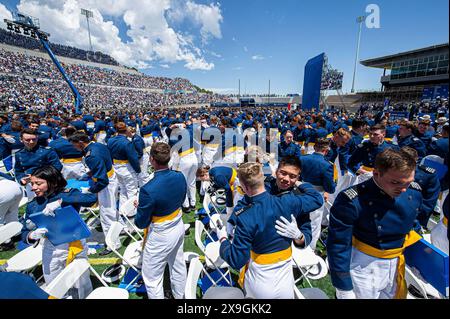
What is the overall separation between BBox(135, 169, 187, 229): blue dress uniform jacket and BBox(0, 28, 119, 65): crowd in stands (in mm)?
56935

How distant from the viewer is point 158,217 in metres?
2.63

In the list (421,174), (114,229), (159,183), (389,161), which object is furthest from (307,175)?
(114,229)

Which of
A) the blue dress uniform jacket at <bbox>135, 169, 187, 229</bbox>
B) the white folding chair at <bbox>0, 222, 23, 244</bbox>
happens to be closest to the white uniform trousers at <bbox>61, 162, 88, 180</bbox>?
the white folding chair at <bbox>0, 222, 23, 244</bbox>

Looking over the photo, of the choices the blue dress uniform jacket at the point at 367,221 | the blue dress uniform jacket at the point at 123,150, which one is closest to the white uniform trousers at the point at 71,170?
the blue dress uniform jacket at the point at 123,150

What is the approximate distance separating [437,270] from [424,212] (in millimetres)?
1917

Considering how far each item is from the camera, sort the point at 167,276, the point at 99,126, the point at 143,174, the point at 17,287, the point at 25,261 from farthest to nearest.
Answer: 1. the point at 99,126
2. the point at 143,174
3. the point at 167,276
4. the point at 25,261
5. the point at 17,287

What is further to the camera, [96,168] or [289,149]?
[289,149]

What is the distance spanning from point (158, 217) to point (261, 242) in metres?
1.37

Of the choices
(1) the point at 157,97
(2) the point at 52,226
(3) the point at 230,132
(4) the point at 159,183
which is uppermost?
(1) the point at 157,97

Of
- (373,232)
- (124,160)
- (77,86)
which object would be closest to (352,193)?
(373,232)

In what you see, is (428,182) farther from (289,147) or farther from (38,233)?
(38,233)

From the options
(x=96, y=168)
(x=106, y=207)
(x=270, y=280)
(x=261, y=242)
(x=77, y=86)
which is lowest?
(x=106, y=207)
